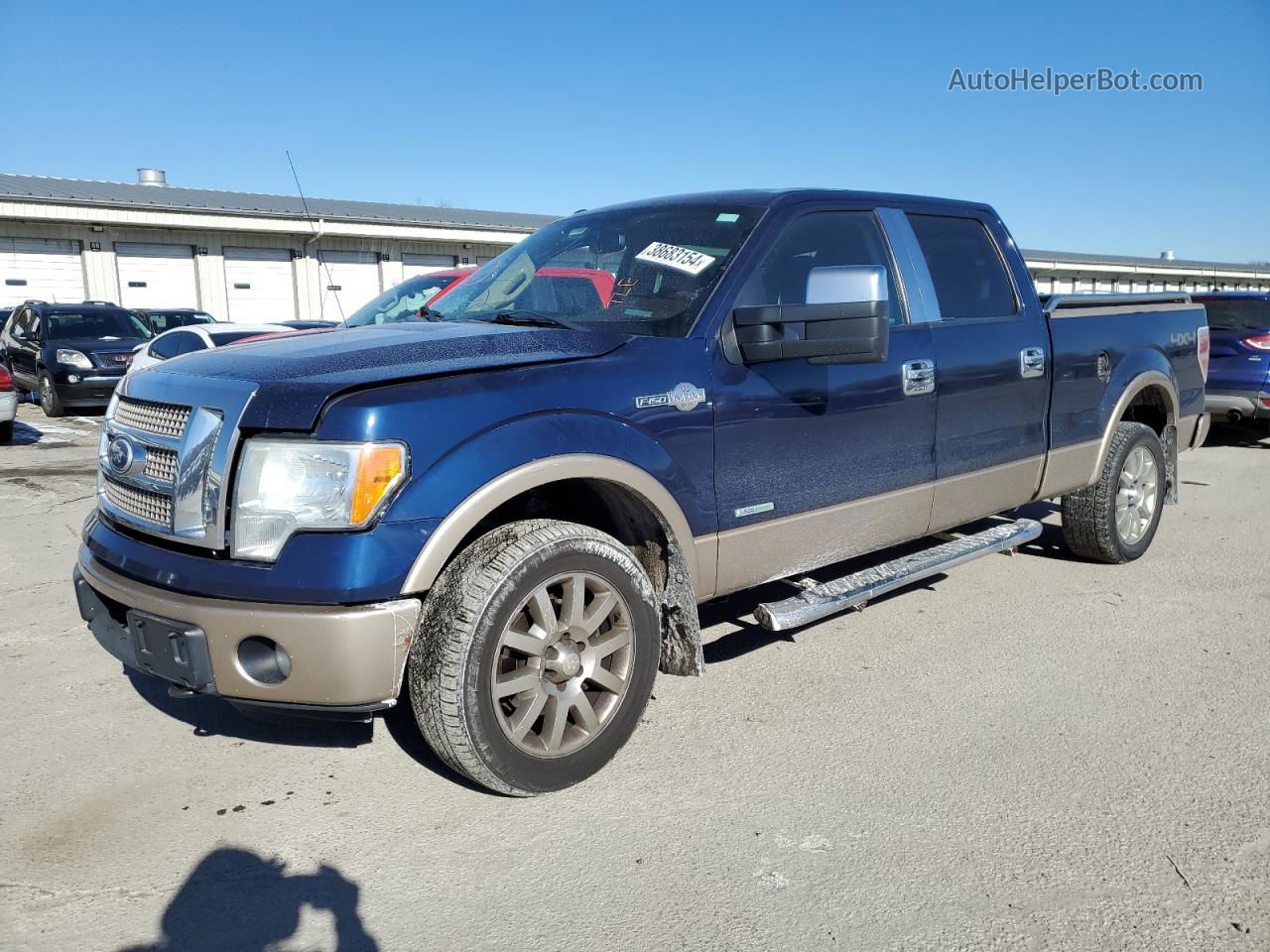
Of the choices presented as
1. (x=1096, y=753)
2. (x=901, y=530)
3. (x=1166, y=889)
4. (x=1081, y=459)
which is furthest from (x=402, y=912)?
(x=1081, y=459)

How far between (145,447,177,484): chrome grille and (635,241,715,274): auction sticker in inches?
73.1

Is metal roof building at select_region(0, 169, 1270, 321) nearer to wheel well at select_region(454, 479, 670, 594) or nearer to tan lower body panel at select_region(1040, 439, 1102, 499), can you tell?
tan lower body panel at select_region(1040, 439, 1102, 499)

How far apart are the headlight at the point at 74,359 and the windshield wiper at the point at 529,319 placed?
12.8 meters

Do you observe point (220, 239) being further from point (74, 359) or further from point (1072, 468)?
point (1072, 468)

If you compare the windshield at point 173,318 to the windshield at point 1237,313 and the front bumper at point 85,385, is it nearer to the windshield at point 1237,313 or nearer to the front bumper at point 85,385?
the front bumper at point 85,385

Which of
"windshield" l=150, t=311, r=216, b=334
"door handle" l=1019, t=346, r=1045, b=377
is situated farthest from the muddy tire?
"windshield" l=150, t=311, r=216, b=334

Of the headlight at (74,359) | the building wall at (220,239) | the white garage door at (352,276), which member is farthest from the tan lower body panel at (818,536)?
the white garage door at (352,276)

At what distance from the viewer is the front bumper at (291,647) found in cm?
250

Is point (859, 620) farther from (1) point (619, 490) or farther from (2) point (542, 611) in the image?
(2) point (542, 611)

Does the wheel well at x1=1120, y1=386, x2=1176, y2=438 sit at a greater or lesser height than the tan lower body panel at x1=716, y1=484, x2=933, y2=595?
greater

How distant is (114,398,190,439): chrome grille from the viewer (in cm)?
279

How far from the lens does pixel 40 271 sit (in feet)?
70.2

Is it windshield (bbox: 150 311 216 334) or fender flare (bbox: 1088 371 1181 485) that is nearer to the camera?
fender flare (bbox: 1088 371 1181 485)

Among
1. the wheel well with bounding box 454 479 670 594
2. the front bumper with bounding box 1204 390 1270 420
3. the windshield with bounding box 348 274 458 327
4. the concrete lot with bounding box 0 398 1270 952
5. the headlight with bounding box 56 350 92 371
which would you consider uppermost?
the windshield with bounding box 348 274 458 327
